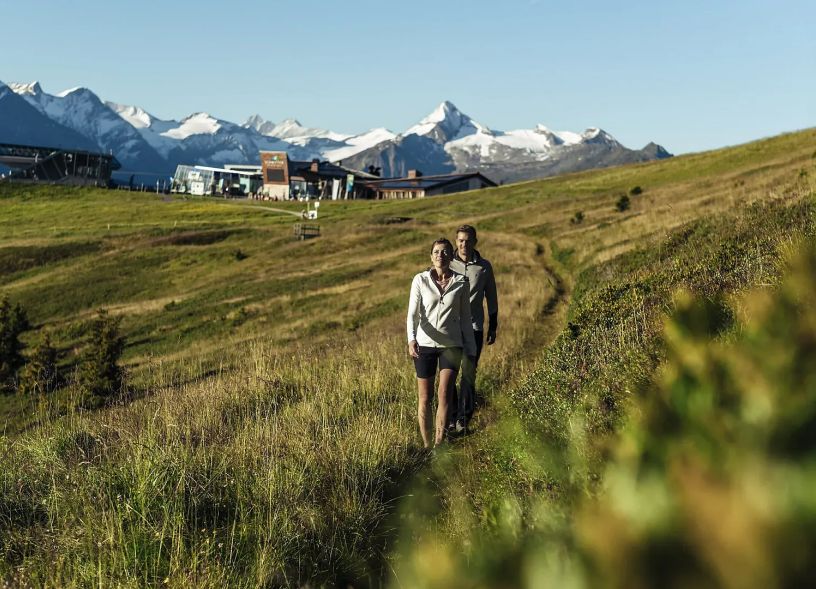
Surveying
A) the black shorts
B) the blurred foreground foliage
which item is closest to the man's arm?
the black shorts

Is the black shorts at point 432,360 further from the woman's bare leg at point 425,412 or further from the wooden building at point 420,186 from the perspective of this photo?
the wooden building at point 420,186

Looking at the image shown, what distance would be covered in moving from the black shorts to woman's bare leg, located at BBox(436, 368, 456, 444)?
7 centimetres

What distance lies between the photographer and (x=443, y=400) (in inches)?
296

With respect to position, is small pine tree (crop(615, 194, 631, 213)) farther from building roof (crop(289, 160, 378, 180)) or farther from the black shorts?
building roof (crop(289, 160, 378, 180))

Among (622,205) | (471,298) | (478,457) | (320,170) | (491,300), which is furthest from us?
(320,170)

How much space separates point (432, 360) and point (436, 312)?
21.3 inches

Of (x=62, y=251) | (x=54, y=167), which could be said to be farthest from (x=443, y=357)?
(x=54, y=167)

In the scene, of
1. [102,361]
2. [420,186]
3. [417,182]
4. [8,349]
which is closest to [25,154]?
[417,182]

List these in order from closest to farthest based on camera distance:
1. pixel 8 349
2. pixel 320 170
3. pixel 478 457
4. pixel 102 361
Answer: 1. pixel 478 457
2. pixel 102 361
3. pixel 8 349
4. pixel 320 170

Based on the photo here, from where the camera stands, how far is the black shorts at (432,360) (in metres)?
7.58

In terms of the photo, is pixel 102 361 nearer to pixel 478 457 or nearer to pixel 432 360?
pixel 432 360

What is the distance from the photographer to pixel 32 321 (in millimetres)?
42281

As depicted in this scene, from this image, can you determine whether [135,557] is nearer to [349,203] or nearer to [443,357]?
[443,357]

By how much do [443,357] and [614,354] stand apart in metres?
1.82
